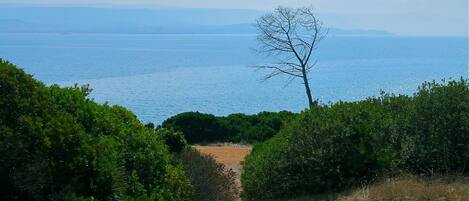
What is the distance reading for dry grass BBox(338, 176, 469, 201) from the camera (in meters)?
6.41

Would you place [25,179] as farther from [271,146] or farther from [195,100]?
[195,100]

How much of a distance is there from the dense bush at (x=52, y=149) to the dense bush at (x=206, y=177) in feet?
7.73

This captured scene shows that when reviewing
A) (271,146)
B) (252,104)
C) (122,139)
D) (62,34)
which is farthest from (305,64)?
(62,34)

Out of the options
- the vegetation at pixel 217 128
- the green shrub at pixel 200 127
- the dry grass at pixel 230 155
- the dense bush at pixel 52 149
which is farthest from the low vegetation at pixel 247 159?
the green shrub at pixel 200 127

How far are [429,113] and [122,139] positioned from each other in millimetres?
3459

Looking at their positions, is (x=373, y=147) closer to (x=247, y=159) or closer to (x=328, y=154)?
(x=328, y=154)

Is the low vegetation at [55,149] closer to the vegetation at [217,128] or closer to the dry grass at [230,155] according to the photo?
the dry grass at [230,155]

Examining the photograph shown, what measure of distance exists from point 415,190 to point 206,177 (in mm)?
2202

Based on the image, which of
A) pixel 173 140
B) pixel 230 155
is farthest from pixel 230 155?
pixel 173 140

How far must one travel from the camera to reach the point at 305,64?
25.4m

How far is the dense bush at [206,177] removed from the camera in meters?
7.37

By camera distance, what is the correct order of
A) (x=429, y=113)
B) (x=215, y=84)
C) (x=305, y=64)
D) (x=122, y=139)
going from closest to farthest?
(x=122, y=139)
(x=429, y=113)
(x=305, y=64)
(x=215, y=84)

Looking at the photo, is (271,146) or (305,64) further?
(305,64)

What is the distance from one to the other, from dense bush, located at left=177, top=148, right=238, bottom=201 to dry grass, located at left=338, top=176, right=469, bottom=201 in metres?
1.41
